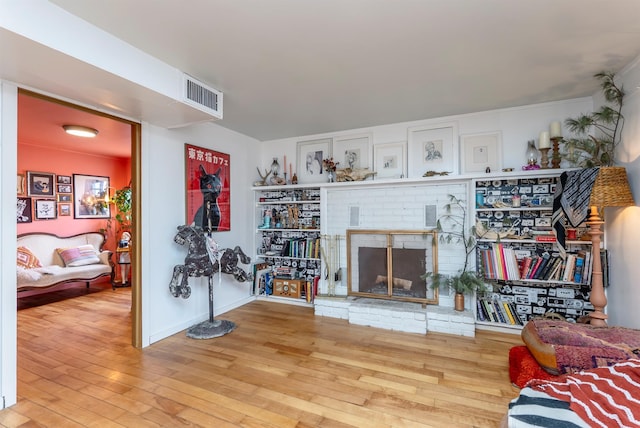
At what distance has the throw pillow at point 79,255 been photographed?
189 inches

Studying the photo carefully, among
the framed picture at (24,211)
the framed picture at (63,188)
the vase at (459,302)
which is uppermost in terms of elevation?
the framed picture at (63,188)

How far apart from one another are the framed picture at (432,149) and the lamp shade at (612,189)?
1376 mm

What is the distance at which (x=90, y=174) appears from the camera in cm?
545

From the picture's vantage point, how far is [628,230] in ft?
7.90

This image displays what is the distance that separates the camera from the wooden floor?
188 cm

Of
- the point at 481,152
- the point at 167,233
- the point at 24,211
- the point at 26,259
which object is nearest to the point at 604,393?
the point at 481,152

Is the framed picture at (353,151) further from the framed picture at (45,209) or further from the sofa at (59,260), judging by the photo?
the framed picture at (45,209)

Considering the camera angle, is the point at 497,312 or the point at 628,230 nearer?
the point at 628,230

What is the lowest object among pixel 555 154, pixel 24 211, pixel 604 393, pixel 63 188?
pixel 604 393

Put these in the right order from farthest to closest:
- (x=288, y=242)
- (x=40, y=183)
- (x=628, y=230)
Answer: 1. (x=40, y=183)
2. (x=288, y=242)
3. (x=628, y=230)

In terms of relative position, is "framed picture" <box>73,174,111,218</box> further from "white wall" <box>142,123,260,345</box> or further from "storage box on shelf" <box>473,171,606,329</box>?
"storage box on shelf" <box>473,171,606,329</box>

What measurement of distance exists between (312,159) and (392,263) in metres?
1.84

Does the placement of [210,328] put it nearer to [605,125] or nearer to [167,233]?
[167,233]

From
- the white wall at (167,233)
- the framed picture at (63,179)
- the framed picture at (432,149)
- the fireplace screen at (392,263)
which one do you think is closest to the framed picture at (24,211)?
the framed picture at (63,179)
